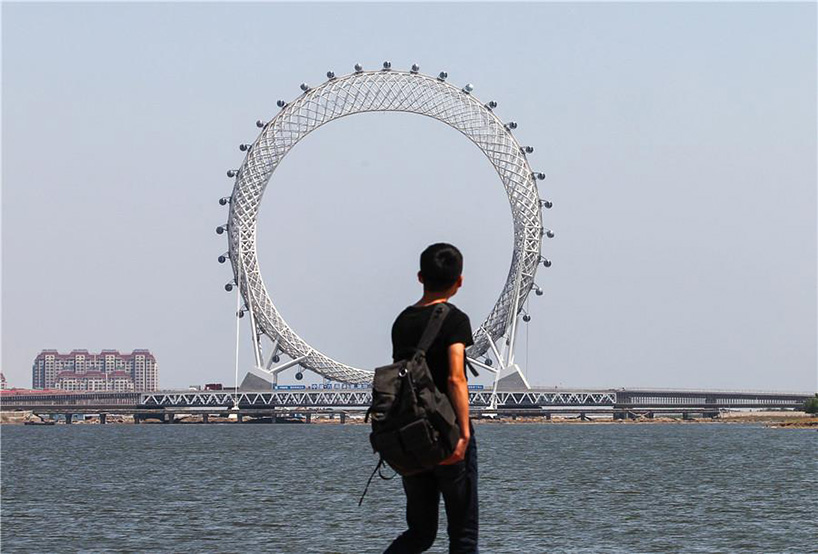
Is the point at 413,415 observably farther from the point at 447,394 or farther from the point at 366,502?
the point at 366,502

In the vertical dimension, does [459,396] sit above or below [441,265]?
below

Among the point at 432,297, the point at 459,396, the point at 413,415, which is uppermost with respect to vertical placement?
the point at 432,297

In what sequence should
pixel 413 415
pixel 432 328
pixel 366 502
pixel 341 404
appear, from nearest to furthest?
pixel 413 415 < pixel 432 328 < pixel 366 502 < pixel 341 404

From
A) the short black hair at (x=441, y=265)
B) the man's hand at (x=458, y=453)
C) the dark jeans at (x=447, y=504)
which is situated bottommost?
the dark jeans at (x=447, y=504)

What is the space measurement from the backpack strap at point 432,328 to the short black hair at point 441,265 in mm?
278

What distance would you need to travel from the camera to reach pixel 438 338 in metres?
10.4

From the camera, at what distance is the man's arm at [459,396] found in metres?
10.2

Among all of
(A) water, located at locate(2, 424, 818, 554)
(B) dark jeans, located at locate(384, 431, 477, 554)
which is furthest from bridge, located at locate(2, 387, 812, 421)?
(B) dark jeans, located at locate(384, 431, 477, 554)

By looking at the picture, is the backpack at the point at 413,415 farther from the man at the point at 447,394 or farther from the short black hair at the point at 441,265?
the short black hair at the point at 441,265

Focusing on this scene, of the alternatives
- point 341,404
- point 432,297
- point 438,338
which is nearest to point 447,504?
point 438,338

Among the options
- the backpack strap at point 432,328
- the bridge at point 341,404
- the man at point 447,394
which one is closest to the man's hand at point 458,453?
the man at point 447,394

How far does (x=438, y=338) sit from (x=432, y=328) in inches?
3.3

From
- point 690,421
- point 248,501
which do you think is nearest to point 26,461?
point 248,501

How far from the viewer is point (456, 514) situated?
10.5 meters
